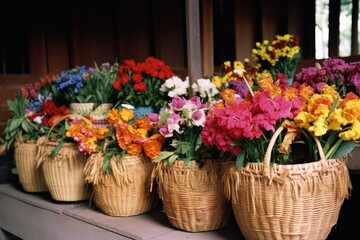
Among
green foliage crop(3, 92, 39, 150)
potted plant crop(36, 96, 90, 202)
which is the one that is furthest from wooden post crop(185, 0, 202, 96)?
green foliage crop(3, 92, 39, 150)

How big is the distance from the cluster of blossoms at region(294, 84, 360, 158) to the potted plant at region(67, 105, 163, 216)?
2.69ft

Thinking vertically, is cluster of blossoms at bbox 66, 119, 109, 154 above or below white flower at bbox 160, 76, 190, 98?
below

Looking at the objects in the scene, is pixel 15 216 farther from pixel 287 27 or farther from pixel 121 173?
pixel 287 27

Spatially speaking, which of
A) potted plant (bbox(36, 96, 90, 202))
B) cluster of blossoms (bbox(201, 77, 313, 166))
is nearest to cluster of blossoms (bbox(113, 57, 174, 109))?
Answer: potted plant (bbox(36, 96, 90, 202))

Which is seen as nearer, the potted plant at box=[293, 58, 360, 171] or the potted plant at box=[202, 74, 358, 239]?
the potted plant at box=[202, 74, 358, 239]

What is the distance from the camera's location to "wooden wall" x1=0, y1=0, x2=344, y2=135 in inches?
177

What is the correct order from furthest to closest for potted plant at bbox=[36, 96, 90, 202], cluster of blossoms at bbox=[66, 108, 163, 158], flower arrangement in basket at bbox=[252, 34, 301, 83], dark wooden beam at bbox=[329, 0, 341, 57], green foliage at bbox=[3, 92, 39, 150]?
1. dark wooden beam at bbox=[329, 0, 341, 57]
2. flower arrangement in basket at bbox=[252, 34, 301, 83]
3. green foliage at bbox=[3, 92, 39, 150]
4. potted plant at bbox=[36, 96, 90, 202]
5. cluster of blossoms at bbox=[66, 108, 163, 158]

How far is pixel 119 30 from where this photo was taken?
479cm

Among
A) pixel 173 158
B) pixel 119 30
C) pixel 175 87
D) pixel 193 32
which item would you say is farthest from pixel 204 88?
pixel 119 30

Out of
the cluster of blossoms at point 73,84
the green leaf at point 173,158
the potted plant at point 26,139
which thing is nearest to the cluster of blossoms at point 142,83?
the cluster of blossoms at point 73,84

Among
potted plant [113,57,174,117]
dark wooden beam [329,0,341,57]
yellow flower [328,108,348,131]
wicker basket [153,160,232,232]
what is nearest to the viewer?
yellow flower [328,108,348,131]

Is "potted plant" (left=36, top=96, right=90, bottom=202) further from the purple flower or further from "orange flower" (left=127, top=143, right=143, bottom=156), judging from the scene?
the purple flower

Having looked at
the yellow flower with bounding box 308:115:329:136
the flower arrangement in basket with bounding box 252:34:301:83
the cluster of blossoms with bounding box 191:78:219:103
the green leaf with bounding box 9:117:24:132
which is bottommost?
the green leaf with bounding box 9:117:24:132

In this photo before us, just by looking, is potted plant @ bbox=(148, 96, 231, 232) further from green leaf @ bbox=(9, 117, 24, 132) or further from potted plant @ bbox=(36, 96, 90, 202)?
green leaf @ bbox=(9, 117, 24, 132)
